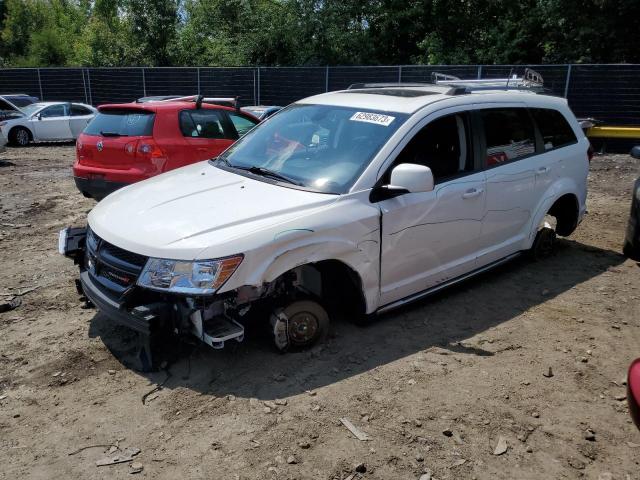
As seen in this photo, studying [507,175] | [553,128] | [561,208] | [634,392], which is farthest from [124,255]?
[561,208]

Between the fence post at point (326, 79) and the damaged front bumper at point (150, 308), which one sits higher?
the fence post at point (326, 79)

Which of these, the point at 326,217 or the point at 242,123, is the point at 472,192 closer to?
the point at 326,217

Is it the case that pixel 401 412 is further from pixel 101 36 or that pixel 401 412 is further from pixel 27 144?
pixel 101 36

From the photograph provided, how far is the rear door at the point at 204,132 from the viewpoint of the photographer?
7590 millimetres

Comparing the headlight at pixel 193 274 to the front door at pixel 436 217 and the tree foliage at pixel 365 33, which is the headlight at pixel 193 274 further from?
the tree foliage at pixel 365 33

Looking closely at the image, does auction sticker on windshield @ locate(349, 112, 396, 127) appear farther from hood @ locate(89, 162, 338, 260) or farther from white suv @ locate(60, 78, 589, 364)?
hood @ locate(89, 162, 338, 260)

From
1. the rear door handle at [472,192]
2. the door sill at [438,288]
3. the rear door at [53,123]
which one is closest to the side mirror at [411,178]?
the rear door handle at [472,192]

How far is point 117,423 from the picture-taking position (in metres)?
Answer: 3.29

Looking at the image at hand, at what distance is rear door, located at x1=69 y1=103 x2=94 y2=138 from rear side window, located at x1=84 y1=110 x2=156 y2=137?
10269 millimetres

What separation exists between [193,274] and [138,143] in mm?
4287

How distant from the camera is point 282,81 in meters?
19.0

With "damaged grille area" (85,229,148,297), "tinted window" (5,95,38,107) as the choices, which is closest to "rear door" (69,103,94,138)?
"tinted window" (5,95,38,107)

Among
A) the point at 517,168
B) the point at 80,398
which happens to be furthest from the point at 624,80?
the point at 80,398

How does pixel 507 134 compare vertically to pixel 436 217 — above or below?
above
